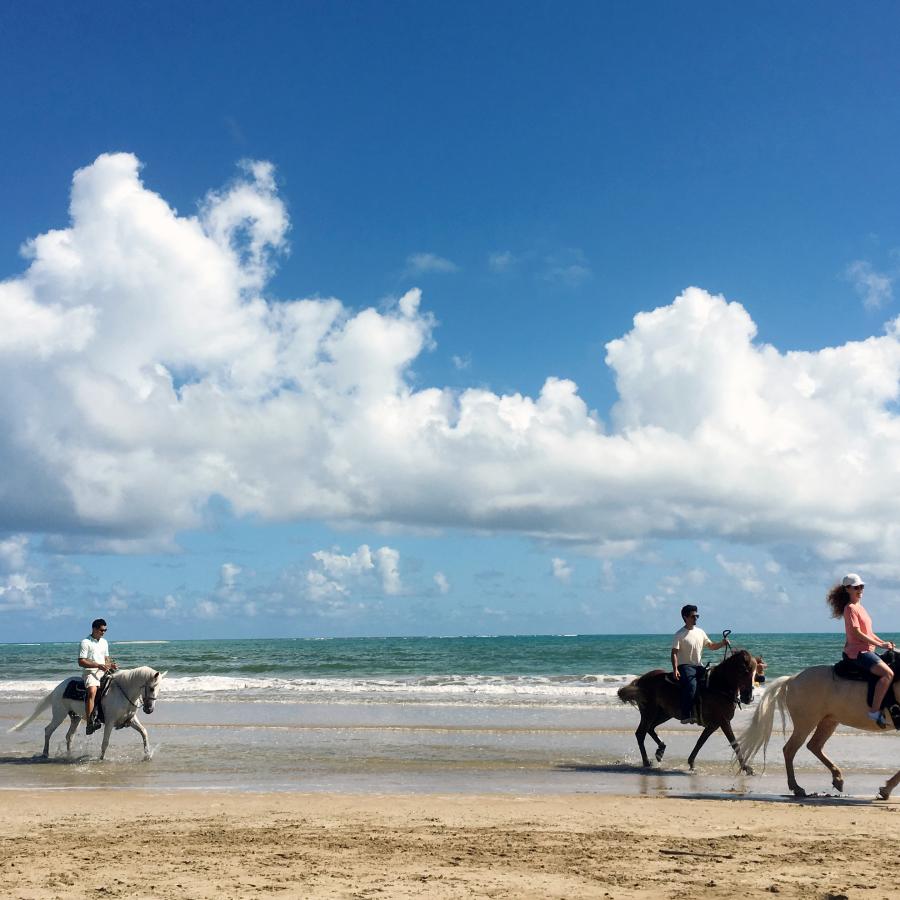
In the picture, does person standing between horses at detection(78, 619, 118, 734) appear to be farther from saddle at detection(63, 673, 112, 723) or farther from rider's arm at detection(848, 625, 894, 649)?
rider's arm at detection(848, 625, 894, 649)

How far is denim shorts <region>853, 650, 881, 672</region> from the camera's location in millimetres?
9297

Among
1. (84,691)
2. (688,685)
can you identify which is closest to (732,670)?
(688,685)

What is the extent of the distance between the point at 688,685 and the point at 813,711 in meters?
1.87

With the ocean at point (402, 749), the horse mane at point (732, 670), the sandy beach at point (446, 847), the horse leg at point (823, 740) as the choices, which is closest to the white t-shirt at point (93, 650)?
the ocean at point (402, 749)

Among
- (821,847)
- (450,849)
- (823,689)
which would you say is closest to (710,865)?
(821,847)

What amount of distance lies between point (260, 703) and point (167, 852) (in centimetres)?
1503

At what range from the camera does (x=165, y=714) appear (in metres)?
19.0

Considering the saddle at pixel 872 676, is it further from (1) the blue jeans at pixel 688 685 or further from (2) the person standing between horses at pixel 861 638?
(1) the blue jeans at pixel 688 685

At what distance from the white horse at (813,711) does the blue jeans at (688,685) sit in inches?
41.8

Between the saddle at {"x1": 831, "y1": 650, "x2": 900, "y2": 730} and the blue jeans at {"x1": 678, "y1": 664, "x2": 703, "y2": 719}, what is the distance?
81.2 inches

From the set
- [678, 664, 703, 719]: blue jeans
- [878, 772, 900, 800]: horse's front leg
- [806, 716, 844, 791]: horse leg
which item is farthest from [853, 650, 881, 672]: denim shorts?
[678, 664, 703, 719]: blue jeans

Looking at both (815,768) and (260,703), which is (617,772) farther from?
(260,703)

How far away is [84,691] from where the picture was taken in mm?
13086

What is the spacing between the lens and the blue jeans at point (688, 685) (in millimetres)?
11383
